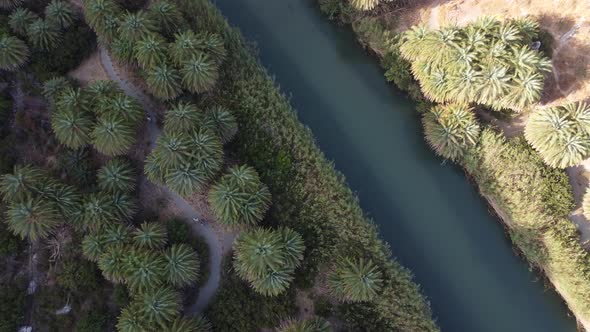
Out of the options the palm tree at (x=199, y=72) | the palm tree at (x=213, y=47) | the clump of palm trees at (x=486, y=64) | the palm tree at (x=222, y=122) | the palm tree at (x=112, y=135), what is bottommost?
the palm tree at (x=112, y=135)

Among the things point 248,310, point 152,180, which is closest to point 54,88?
point 152,180

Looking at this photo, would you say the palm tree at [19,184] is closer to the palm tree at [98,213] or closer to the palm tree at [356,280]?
the palm tree at [98,213]

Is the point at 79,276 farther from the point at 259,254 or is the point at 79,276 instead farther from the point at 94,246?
the point at 259,254

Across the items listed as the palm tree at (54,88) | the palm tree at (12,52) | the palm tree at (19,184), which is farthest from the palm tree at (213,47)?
the palm tree at (19,184)

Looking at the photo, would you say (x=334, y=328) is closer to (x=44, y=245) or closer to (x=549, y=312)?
(x=549, y=312)

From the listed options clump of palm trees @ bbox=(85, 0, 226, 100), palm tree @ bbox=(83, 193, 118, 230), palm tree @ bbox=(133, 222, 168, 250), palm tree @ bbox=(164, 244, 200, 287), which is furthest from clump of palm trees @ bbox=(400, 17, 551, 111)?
palm tree @ bbox=(83, 193, 118, 230)

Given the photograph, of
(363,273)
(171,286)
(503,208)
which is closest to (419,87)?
(503,208)
